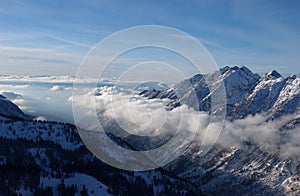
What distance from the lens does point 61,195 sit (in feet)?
653

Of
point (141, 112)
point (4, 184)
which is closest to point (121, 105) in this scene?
point (141, 112)

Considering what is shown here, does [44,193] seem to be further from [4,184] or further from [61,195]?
[4,184]

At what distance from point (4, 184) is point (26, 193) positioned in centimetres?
1355

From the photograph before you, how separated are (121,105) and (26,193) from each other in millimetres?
68215

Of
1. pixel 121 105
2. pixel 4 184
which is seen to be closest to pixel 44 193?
pixel 4 184

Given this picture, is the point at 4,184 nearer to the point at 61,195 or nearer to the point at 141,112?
the point at 61,195

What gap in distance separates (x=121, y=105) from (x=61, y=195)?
190ft

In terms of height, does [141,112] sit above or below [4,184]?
above

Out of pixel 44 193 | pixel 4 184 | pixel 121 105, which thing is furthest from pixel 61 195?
pixel 121 105

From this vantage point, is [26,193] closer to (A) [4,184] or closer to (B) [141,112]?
(A) [4,184]

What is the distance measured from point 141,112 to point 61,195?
2488 inches

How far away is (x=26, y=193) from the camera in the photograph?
196125mm

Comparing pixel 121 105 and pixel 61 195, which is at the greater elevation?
pixel 121 105

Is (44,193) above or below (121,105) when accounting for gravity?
below
